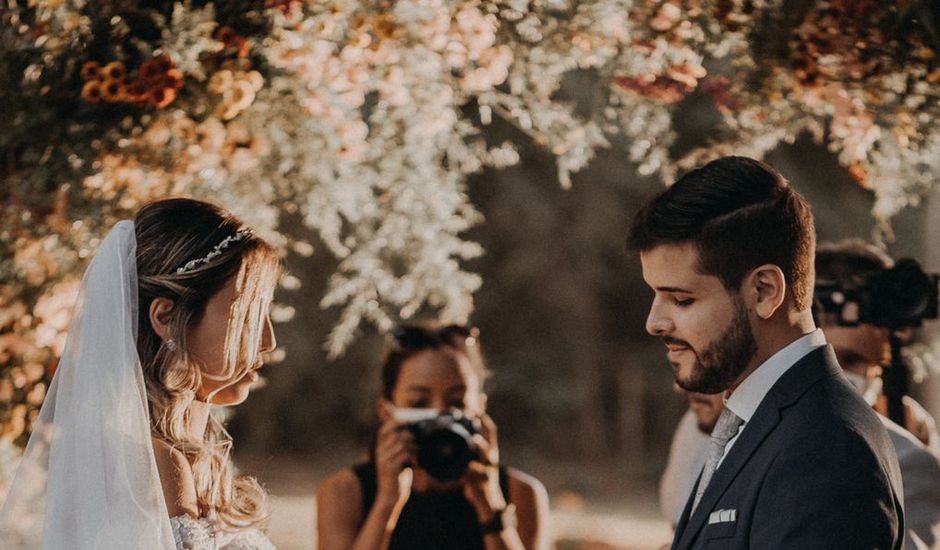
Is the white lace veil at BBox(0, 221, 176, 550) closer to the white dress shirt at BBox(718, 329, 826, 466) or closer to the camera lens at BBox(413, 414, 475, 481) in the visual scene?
the white dress shirt at BBox(718, 329, 826, 466)

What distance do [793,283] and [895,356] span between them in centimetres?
161

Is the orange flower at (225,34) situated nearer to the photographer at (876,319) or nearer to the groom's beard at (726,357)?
the groom's beard at (726,357)

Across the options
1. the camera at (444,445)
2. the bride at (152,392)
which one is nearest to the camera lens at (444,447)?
the camera at (444,445)

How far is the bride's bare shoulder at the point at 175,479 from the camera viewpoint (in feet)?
8.15

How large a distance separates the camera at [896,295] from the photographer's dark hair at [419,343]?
4.04 ft

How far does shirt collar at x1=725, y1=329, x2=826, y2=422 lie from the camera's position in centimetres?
223

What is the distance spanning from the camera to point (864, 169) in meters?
3.56

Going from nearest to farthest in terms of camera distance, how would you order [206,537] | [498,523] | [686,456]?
1. [206,537]
2. [498,523]
3. [686,456]

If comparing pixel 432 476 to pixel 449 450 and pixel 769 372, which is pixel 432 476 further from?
pixel 769 372

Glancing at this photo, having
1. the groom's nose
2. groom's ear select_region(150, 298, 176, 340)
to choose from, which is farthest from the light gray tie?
groom's ear select_region(150, 298, 176, 340)

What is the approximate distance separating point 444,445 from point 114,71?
1603 mm

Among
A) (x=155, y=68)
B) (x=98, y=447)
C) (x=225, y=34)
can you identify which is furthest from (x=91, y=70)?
(x=98, y=447)

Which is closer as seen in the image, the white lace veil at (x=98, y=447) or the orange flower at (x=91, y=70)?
the white lace veil at (x=98, y=447)

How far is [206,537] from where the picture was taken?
8.21 ft
